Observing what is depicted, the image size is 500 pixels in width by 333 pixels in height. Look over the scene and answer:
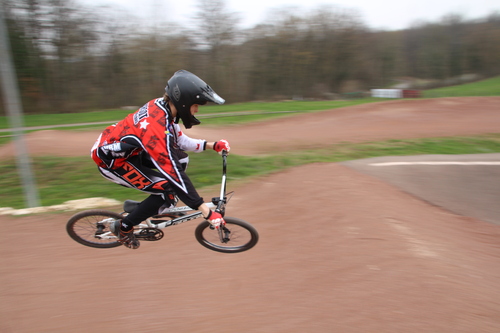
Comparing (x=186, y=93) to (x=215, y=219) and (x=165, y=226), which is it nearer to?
(x=215, y=219)

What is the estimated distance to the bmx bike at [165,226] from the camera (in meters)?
4.47

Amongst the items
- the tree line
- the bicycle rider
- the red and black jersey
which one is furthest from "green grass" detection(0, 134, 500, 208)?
the tree line

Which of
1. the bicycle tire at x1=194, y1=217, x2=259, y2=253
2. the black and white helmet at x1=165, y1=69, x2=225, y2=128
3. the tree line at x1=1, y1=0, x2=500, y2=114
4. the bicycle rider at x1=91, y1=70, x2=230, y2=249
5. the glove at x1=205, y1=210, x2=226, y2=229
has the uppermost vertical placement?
the tree line at x1=1, y1=0, x2=500, y2=114

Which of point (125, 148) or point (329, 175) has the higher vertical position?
point (125, 148)

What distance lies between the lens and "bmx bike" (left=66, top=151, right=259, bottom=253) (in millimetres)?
4469

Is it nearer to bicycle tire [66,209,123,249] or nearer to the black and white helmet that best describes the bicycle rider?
the black and white helmet

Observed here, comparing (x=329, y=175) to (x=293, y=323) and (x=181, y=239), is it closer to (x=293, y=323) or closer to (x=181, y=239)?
(x=181, y=239)

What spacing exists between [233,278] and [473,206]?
224 inches

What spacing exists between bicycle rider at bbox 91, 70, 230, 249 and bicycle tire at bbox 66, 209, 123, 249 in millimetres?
433

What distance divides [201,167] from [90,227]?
476 centimetres

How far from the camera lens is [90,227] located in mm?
4875

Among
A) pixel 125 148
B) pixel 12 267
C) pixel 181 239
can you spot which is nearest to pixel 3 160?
pixel 12 267

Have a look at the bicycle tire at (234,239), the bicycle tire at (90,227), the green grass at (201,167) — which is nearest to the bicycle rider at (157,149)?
the bicycle tire at (90,227)

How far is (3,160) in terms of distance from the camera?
1022 centimetres
